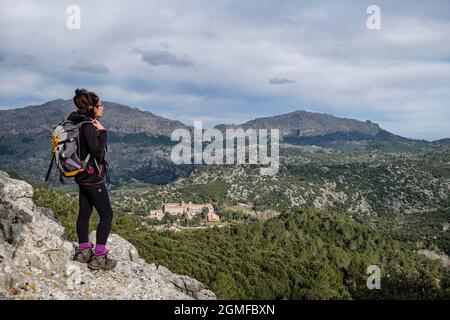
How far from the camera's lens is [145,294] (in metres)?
12.7

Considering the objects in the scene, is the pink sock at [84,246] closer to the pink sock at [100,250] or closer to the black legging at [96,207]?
the black legging at [96,207]

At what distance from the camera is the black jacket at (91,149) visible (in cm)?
1056

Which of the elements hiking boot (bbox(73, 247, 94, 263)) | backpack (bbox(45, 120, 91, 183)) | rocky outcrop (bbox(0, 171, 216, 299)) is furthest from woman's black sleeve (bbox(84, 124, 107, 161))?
rocky outcrop (bbox(0, 171, 216, 299))

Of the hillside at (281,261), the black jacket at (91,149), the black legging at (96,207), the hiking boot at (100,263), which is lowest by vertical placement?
the hillside at (281,261)

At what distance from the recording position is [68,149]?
10.6 meters

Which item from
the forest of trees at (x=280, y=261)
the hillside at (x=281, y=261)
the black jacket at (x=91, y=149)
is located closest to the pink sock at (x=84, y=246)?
the black jacket at (x=91, y=149)

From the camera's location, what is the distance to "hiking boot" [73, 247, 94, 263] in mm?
12102

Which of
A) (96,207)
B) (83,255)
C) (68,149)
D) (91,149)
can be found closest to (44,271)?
(83,255)

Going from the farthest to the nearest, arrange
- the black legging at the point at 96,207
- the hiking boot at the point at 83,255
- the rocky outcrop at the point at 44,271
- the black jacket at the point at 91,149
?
the hiking boot at the point at 83,255, the black legging at the point at 96,207, the black jacket at the point at 91,149, the rocky outcrop at the point at 44,271

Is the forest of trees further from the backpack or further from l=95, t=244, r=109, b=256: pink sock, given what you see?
the backpack

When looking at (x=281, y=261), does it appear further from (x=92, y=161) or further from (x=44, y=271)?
(x=92, y=161)

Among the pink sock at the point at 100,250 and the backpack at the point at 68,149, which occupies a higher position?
the backpack at the point at 68,149

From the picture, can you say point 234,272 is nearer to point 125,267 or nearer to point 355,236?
point 125,267

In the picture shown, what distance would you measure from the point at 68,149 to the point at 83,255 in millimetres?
3380
